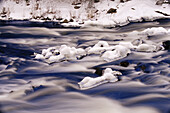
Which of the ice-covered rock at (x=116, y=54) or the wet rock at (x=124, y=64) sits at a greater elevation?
the ice-covered rock at (x=116, y=54)

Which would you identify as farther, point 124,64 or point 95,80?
point 124,64

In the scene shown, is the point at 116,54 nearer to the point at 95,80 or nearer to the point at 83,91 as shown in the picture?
the point at 95,80

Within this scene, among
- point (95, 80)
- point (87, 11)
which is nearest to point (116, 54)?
point (95, 80)

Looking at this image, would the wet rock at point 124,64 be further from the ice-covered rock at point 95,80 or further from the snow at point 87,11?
the snow at point 87,11

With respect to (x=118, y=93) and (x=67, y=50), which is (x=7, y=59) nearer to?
(x=67, y=50)

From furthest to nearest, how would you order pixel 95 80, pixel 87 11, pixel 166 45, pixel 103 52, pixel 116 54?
pixel 87 11, pixel 166 45, pixel 103 52, pixel 116 54, pixel 95 80

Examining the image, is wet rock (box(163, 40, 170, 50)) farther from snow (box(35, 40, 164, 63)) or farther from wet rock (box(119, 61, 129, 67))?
wet rock (box(119, 61, 129, 67))

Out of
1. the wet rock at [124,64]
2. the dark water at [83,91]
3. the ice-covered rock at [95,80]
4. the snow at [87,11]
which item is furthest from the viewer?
the snow at [87,11]

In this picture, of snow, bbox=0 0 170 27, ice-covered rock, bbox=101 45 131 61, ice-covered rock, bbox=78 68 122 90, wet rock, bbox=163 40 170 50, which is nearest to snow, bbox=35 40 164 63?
ice-covered rock, bbox=101 45 131 61

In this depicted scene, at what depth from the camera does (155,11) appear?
11312 mm

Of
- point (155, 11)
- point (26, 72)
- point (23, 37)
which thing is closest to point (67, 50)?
point (26, 72)

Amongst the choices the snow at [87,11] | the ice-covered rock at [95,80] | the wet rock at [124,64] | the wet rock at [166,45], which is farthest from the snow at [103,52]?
the snow at [87,11]

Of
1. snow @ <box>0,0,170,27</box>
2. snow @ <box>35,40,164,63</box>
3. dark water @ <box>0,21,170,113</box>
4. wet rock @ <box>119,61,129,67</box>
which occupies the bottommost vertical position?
dark water @ <box>0,21,170,113</box>

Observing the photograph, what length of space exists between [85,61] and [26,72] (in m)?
1.34
